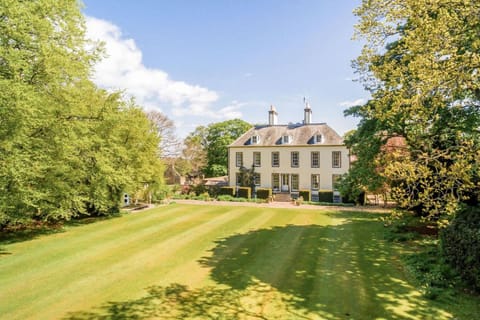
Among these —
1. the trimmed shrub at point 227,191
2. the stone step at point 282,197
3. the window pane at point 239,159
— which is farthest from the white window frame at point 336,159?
the trimmed shrub at point 227,191

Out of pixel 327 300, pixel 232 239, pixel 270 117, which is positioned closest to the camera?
pixel 327 300

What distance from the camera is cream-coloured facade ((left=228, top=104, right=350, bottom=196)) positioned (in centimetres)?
3234

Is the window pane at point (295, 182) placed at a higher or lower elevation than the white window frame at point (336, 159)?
lower

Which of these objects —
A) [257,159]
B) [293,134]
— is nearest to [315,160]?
[293,134]

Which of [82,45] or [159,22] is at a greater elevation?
[159,22]

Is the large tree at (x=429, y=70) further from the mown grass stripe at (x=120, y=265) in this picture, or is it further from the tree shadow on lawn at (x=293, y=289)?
the mown grass stripe at (x=120, y=265)

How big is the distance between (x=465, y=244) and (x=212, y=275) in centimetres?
757

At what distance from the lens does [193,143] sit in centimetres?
5203

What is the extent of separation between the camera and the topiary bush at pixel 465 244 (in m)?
7.10

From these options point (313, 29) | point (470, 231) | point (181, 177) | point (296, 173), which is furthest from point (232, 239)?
point (181, 177)

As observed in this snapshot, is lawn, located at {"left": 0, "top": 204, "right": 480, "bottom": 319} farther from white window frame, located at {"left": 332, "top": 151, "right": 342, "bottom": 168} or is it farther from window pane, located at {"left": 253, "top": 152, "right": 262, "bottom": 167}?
window pane, located at {"left": 253, "top": 152, "right": 262, "bottom": 167}

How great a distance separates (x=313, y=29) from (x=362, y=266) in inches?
459

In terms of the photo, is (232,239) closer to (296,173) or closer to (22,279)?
(22,279)

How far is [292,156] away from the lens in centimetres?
3422
